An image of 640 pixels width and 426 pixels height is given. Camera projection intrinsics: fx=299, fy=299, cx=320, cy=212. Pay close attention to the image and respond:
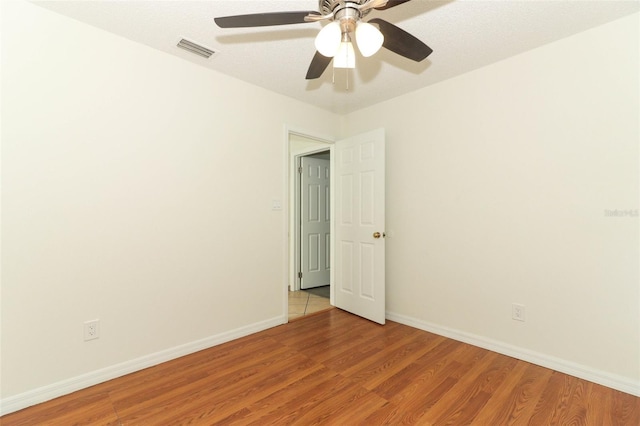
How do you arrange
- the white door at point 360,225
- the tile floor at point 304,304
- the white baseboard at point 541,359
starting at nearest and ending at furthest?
the white baseboard at point 541,359
the white door at point 360,225
the tile floor at point 304,304

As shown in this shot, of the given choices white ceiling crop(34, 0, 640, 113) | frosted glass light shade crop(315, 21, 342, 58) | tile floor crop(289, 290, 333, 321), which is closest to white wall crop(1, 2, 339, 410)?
white ceiling crop(34, 0, 640, 113)

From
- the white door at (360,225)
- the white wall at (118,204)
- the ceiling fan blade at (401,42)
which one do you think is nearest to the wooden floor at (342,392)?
the white wall at (118,204)

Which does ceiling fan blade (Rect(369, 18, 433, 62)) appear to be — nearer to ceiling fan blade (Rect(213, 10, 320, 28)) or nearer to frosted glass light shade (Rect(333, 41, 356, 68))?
frosted glass light shade (Rect(333, 41, 356, 68))

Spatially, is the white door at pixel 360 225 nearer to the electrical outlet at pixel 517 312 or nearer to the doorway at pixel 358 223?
the doorway at pixel 358 223

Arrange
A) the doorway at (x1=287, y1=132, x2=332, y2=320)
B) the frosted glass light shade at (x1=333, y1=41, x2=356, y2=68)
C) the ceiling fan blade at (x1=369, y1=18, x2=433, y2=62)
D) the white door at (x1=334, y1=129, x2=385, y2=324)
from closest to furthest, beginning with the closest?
1. the ceiling fan blade at (x1=369, y1=18, x2=433, y2=62)
2. the frosted glass light shade at (x1=333, y1=41, x2=356, y2=68)
3. the white door at (x1=334, y1=129, x2=385, y2=324)
4. the doorway at (x1=287, y1=132, x2=332, y2=320)

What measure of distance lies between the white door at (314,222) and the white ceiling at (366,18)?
185 cm

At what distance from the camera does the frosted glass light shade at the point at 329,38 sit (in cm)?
135

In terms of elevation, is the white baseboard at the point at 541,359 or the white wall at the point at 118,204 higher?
the white wall at the point at 118,204

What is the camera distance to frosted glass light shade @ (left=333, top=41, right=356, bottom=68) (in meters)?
1.55

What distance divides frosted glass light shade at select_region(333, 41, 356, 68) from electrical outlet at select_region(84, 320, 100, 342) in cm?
229

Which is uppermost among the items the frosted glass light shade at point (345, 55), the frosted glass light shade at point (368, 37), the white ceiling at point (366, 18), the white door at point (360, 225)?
the white ceiling at point (366, 18)

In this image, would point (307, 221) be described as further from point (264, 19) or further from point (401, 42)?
point (264, 19)

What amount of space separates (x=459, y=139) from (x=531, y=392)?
200cm

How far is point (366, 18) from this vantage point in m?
1.93
